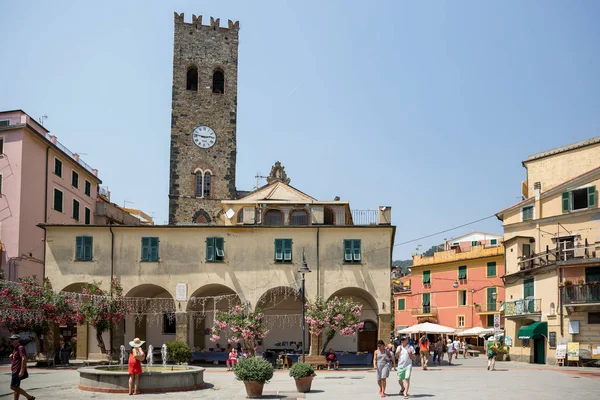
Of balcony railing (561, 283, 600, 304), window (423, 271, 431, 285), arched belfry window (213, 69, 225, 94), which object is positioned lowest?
balcony railing (561, 283, 600, 304)

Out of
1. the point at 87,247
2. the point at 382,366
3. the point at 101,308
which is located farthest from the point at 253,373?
the point at 87,247

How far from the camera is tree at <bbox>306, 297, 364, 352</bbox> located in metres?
36.1

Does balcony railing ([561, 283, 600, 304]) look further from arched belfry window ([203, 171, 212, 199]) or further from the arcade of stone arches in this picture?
arched belfry window ([203, 171, 212, 199])

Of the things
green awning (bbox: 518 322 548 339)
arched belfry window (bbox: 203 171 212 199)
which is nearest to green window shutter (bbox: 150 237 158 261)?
green awning (bbox: 518 322 548 339)

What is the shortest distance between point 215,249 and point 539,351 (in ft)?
61.6

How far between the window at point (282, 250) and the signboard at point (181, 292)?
16.5 feet

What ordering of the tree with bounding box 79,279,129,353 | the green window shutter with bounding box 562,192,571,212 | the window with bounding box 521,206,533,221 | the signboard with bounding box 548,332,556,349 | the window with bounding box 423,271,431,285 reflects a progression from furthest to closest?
the window with bounding box 423,271,431,285, the window with bounding box 521,206,533,221, the green window shutter with bounding box 562,192,571,212, the signboard with bounding box 548,332,556,349, the tree with bounding box 79,279,129,353

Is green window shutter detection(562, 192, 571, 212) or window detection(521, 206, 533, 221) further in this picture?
window detection(521, 206, 533, 221)

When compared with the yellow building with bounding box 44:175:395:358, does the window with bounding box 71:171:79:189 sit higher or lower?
higher

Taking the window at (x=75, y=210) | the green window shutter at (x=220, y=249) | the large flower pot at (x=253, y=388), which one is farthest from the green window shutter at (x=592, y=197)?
the window at (x=75, y=210)

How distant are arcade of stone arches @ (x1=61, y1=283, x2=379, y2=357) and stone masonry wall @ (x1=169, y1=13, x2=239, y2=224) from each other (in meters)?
20.1

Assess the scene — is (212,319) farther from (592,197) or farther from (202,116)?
(202,116)

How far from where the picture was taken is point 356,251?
38594 mm

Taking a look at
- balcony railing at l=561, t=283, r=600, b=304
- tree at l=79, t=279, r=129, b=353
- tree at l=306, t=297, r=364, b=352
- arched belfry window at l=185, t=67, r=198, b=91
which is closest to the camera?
tree at l=79, t=279, r=129, b=353
